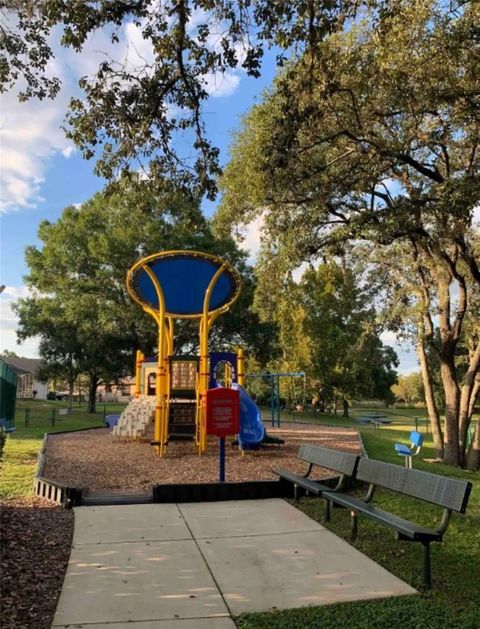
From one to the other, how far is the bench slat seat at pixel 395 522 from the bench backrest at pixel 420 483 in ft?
0.92

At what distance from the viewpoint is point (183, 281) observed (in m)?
15.3

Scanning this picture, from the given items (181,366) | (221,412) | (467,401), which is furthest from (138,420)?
(467,401)

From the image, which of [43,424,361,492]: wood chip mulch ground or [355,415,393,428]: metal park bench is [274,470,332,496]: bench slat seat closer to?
[43,424,361,492]: wood chip mulch ground

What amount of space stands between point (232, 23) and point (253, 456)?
8.20 m

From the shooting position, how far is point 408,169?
46.5ft

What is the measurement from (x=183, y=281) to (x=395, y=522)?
11.1 metres

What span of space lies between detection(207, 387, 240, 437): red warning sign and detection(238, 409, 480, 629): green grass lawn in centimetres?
158

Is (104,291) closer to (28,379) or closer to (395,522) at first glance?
(395,522)

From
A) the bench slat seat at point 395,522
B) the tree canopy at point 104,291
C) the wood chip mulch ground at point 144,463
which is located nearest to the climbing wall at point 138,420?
the wood chip mulch ground at point 144,463

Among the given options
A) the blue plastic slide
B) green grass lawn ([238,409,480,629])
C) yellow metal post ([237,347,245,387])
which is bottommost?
green grass lawn ([238,409,480,629])

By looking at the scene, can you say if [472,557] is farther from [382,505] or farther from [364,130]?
[364,130]

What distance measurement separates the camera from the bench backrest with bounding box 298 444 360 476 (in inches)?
267

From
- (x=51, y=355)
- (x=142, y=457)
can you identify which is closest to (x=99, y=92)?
(x=142, y=457)

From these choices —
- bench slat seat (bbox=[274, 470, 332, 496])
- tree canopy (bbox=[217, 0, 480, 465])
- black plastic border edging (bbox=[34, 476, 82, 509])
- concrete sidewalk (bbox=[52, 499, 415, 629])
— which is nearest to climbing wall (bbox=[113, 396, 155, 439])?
tree canopy (bbox=[217, 0, 480, 465])
